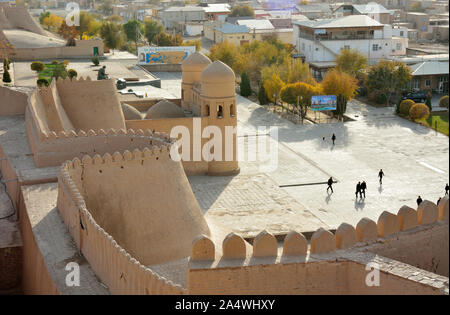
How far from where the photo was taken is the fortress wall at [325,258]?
8906mm

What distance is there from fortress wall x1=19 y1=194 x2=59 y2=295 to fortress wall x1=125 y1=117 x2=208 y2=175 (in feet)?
25.3

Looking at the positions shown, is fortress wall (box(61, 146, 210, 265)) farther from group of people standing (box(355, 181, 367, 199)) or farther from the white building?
the white building

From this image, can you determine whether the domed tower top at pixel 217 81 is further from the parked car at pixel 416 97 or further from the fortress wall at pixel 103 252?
the parked car at pixel 416 97

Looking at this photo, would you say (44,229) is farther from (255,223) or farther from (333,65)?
(333,65)

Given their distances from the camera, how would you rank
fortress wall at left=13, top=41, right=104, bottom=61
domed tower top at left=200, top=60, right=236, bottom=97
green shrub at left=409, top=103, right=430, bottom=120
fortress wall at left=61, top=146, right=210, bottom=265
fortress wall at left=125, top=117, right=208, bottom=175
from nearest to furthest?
fortress wall at left=61, top=146, right=210, bottom=265
fortress wall at left=125, top=117, right=208, bottom=175
domed tower top at left=200, top=60, right=236, bottom=97
green shrub at left=409, top=103, right=430, bottom=120
fortress wall at left=13, top=41, right=104, bottom=61

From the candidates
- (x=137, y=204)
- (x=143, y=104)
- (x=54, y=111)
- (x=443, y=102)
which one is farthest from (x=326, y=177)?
(x=443, y=102)

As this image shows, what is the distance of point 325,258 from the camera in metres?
9.16

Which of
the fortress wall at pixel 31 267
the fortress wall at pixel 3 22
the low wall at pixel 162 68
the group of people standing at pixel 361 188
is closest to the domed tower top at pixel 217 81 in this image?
the group of people standing at pixel 361 188

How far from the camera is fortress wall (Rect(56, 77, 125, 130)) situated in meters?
20.3

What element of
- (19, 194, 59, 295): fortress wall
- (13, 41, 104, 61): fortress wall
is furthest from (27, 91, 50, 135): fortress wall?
(13, 41, 104, 61): fortress wall

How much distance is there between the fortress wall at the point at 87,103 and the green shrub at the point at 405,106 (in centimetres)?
1611

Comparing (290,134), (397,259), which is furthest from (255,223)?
(290,134)
